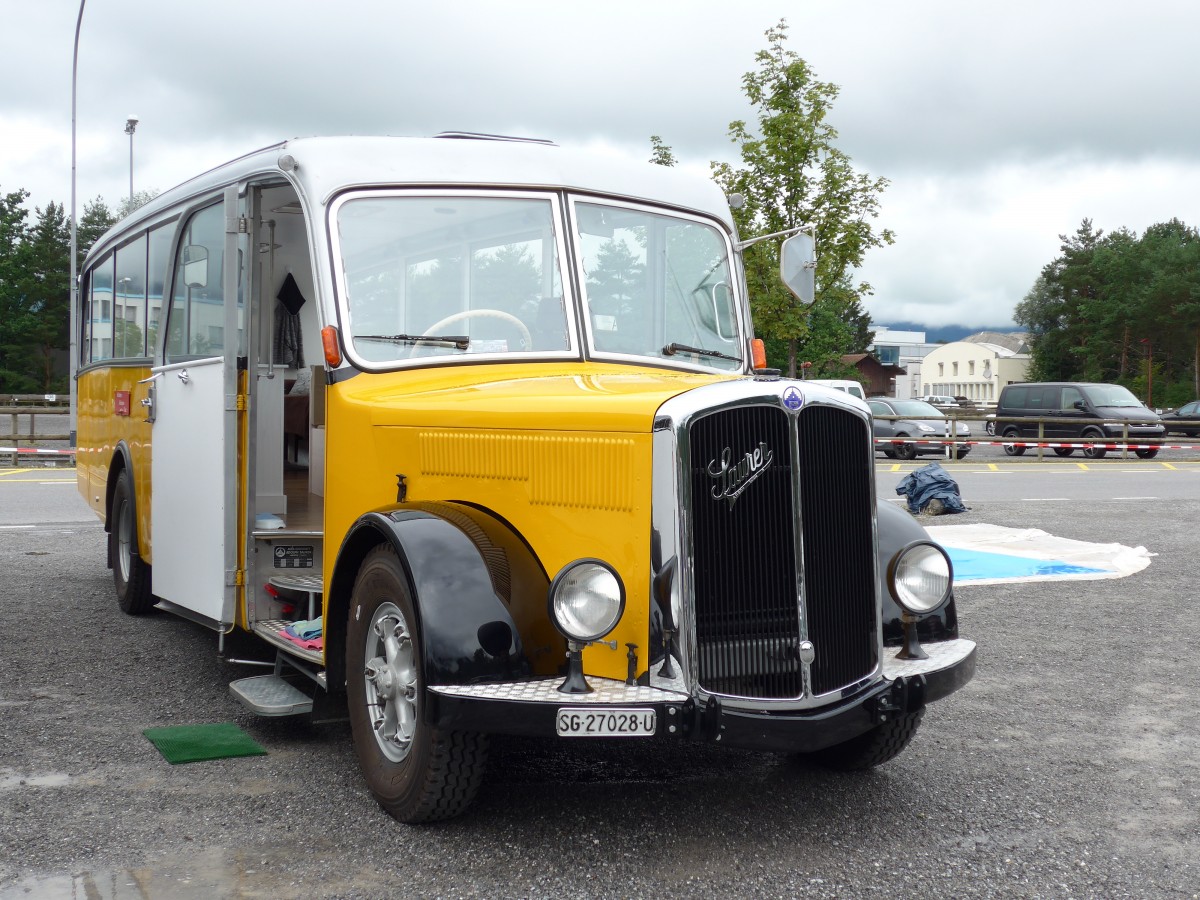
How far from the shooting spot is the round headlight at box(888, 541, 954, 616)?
14.4ft

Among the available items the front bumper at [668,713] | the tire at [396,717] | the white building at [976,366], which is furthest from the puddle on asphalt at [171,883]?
the white building at [976,366]

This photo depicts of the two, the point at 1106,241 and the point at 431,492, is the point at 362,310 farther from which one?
the point at 1106,241

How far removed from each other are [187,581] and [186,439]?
2.30ft

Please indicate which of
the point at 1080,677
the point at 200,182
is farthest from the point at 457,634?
the point at 1080,677

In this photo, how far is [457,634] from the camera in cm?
383

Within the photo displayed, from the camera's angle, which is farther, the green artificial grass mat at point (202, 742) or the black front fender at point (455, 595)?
the green artificial grass mat at point (202, 742)

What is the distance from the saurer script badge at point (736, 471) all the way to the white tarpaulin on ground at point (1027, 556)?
6.21 m

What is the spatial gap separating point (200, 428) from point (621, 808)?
2.85 meters

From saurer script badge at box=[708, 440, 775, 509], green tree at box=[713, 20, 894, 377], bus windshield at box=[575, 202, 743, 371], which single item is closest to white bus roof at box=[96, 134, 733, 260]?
bus windshield at box=[575, 202, 743, 371]

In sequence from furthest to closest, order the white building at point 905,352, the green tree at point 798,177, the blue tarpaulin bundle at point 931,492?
the white building at point 905,352
the green tree at point 798,177
the blue tarpaulin bundle at point 931,492

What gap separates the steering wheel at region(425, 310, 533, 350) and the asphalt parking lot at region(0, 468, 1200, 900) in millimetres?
1659

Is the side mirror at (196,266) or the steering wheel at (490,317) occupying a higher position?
the side mirror at (196,266)

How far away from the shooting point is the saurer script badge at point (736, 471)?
384 cm

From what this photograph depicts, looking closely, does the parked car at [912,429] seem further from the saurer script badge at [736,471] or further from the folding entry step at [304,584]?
the saurer script badge at [736,471]
